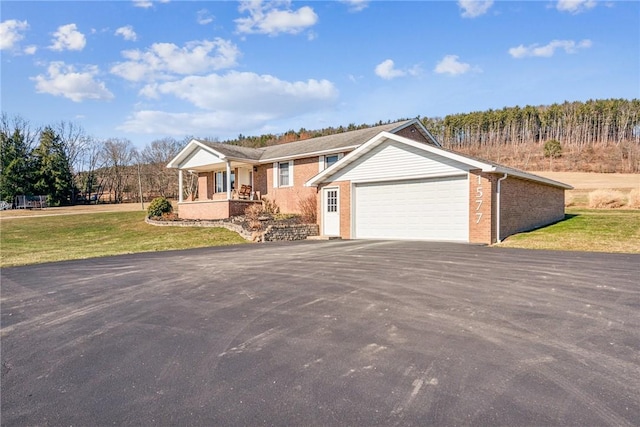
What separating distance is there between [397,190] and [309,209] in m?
5.76

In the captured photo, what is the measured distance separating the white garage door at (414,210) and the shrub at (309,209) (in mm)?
3069

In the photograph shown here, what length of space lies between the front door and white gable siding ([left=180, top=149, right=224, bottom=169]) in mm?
7911

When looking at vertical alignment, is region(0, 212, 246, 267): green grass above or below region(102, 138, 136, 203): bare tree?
below

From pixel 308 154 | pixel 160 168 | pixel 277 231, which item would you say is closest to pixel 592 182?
pixel 308 154

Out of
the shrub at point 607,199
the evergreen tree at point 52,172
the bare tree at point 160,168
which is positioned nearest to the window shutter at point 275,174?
the shrub at point 607,199

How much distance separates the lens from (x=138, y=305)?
591 cm

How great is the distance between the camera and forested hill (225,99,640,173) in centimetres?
5253

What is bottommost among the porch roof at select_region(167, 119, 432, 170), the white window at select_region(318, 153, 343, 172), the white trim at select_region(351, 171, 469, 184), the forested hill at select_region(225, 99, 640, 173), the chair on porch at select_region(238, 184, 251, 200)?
the chair on porch at select_region(238, 184, 251, 200)

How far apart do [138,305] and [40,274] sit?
204 inches

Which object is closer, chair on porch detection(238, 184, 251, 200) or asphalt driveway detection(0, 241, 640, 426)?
asphalt driveway detection(0, 241, 640, 426)

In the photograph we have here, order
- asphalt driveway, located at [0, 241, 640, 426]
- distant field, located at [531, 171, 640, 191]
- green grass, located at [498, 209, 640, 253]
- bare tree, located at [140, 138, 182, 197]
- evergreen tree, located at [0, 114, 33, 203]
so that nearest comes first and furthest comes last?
asphalt driveway, located at [0, 241, 640, 426]
green grass, located at [498, 209, 640, 253]
distant field, located at [531, 171, 640, 191]
evergreen tree, located at [0, 114, 33, 203]
bare tree, located at [140, 138, 182, 197]

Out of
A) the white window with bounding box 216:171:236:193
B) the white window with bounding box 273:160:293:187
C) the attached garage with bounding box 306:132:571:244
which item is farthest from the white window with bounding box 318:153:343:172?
the white window with bounding box 216:171:236:193

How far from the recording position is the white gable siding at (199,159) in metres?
23.3

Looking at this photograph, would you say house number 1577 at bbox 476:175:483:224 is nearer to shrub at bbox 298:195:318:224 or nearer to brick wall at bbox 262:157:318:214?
shrub at bbox 298:195:318:224
